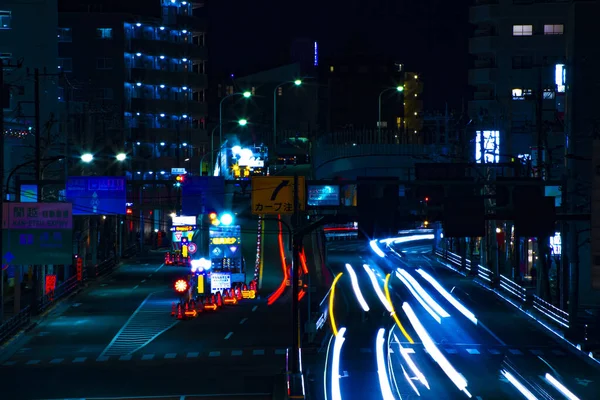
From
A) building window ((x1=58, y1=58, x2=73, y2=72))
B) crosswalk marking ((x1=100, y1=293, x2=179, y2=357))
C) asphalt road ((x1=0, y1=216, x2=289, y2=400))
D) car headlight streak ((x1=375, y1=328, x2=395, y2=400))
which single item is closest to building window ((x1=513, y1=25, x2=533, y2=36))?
asphalt road ((x1=0, y1=216, x2=289, y2=400))

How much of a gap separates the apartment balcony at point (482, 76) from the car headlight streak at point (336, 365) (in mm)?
45941

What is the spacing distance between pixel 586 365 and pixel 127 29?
7665cm

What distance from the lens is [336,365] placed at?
3525cm

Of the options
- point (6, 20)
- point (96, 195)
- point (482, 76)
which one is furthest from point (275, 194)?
point (482, 76)

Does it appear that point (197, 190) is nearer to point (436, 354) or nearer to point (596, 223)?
point (436, 354)

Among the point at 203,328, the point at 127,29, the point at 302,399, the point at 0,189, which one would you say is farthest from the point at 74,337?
the point at 127,29

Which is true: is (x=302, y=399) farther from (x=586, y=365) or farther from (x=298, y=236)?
(x=586, y=365)

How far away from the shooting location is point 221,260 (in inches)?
2275

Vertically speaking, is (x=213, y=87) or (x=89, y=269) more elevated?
(x=213, y=87)

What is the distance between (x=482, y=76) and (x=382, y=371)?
5796 centimetres

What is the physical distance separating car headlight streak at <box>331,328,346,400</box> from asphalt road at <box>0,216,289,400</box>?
184cm

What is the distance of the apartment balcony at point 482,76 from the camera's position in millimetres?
86875

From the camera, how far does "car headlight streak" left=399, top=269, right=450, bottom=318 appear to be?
48.7 m

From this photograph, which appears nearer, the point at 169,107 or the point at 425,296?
the point at 425,296
